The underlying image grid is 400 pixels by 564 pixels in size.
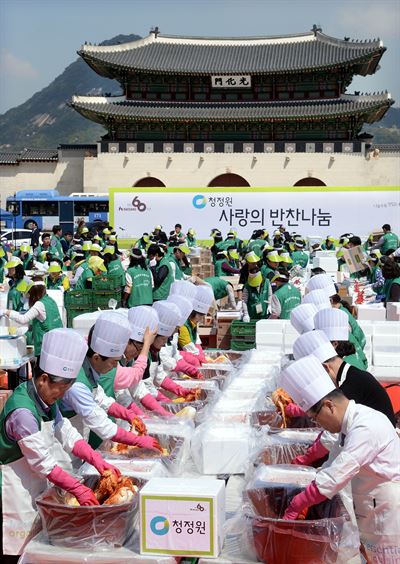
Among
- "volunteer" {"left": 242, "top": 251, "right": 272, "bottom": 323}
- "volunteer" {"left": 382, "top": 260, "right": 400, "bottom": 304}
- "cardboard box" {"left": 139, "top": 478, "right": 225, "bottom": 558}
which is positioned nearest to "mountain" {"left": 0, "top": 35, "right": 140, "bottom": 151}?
"volunteer" {"left": 242, "top": 251, "right": 272, "bottom": 323}

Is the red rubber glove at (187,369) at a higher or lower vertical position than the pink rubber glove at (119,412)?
lower

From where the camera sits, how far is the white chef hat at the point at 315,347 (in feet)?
13.9

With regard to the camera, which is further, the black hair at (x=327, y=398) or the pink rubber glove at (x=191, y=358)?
the pink rubber glove at (x=191, y=358)

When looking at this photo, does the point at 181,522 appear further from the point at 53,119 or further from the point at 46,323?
the point at 53,119

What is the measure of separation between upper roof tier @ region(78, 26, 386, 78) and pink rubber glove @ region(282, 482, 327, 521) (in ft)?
121

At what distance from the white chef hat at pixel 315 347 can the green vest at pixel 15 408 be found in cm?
151

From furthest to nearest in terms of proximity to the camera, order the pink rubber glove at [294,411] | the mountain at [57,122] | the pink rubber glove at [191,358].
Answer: the mountain at [57,122] < the pink rubber glove at [191,358] < the pink rubber glove at [294,411]

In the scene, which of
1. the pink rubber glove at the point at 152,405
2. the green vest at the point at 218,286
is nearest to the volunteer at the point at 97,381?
the pink rubber glove at the point at 152,405

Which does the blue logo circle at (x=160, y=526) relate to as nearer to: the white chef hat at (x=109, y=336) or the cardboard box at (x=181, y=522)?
the cardboard box at (x=181, y=522)

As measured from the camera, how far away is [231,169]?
38.6 meters

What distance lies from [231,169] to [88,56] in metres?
9.31

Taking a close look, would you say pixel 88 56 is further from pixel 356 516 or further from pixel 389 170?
pixel 356 516

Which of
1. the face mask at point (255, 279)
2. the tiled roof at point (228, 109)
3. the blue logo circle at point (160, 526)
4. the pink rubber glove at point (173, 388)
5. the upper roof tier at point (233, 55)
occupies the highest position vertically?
the upper roof tier at point (233, 55)

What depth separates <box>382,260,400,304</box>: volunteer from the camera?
9.15 meters
